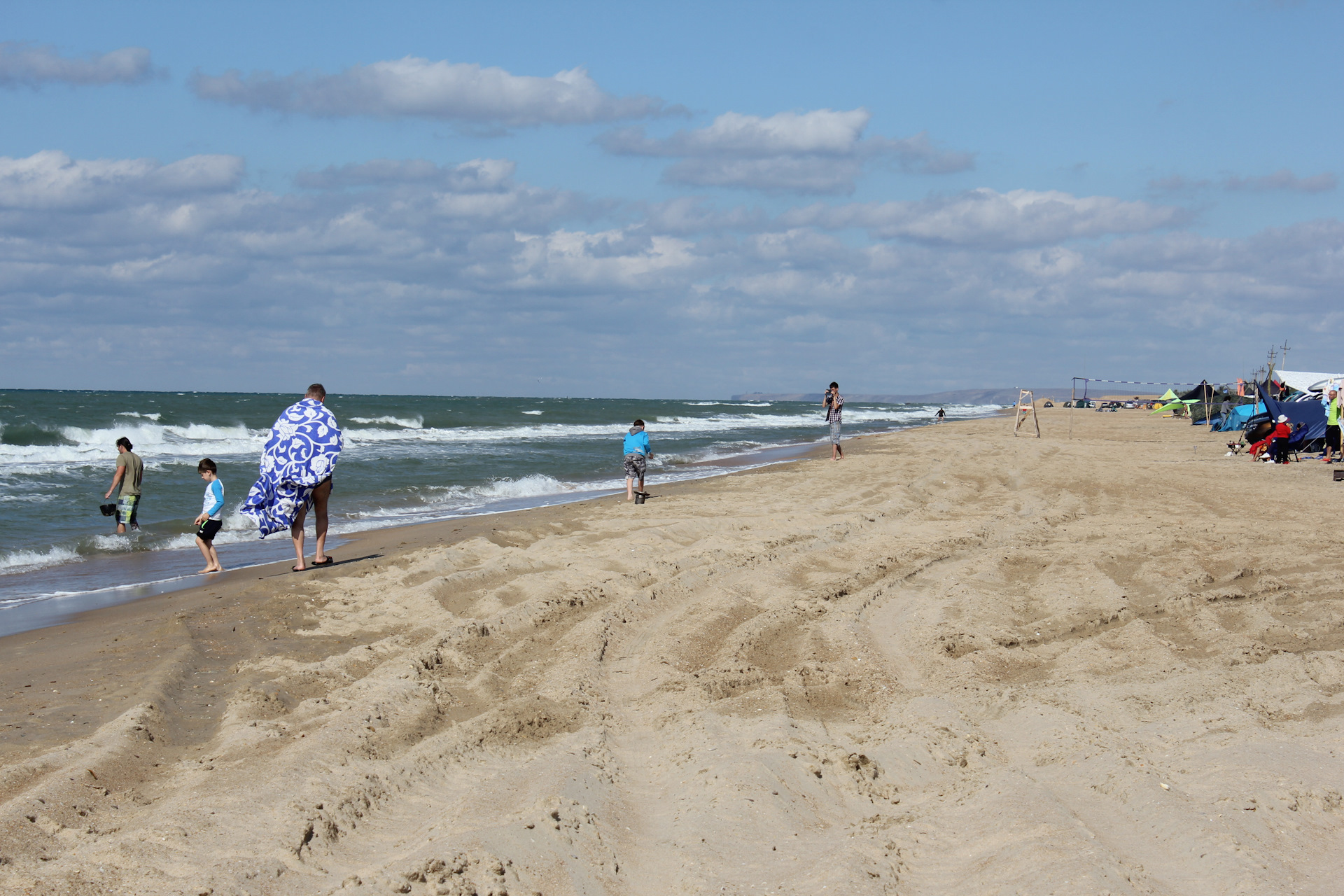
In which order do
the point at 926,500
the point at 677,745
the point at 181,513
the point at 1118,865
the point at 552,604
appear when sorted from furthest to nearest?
1. the point at 181,513
2. the point at 926,500
3. the point at 552,604
4. the point at 677,745
5. the point at 1118,865

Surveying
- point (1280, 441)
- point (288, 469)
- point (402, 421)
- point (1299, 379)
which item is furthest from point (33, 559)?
point (402, 421)

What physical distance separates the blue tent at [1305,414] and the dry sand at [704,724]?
13.2m

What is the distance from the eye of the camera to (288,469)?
8.16m

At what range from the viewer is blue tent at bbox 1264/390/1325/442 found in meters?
19.3

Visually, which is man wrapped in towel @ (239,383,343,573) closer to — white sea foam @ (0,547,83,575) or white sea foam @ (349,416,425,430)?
white sea foam @ (0,547,83,575)

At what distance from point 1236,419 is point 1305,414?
8851 millimetres

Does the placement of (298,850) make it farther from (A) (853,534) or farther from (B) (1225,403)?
(B) (1225,403)

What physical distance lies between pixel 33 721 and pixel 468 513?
29.6 ft

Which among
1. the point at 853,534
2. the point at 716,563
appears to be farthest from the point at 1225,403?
the point at 716,563

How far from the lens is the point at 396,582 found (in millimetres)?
7172

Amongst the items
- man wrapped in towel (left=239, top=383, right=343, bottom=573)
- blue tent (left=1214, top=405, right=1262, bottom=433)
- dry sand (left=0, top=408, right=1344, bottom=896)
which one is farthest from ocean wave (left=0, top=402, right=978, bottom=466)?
blue tent (left=1214, top=405, right=1262, bottom=433)

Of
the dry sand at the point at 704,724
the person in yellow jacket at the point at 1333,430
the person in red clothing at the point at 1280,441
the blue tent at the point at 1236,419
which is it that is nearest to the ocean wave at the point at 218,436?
the dry sand at the point at 704,724

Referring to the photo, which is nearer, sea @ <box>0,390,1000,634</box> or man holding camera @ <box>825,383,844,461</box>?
sea @ <box>0,390,1000,634</box>

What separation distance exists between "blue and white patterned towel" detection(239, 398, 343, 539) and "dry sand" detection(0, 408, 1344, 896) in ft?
2.13
